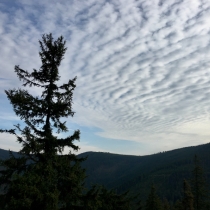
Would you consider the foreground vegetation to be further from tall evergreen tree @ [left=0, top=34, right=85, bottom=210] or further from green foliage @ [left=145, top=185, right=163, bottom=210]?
green foliage @ [left=145, top=185, right=163, bottom=210]

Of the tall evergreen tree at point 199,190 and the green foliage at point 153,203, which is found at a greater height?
the tall evergreen tree at point 199,190

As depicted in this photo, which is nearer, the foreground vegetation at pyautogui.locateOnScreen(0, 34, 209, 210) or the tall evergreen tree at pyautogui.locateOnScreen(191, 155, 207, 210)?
the foreground vegetation at pyautogui.locateOnScreen(0, 34, 209, 210)

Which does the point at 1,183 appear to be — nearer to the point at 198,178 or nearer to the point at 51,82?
the point at 51,82

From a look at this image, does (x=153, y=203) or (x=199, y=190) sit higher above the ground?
(x=199, y=190)

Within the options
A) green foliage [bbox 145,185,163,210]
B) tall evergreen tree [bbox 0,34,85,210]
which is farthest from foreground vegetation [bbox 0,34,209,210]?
green foliage [bbox 145,185,163,210]

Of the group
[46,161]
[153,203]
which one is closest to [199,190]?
[153,203]

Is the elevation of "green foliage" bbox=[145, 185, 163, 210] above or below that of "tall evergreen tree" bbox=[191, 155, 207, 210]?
below

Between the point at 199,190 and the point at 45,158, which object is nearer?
the point at 45,158

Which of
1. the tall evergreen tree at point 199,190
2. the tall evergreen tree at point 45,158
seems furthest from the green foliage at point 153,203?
the tall evergreen tree at point 45,158

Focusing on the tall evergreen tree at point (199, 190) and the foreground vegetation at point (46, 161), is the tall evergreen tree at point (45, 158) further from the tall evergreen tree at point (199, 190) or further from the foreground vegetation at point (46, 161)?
the tall evergreen tree at point (199, 190)

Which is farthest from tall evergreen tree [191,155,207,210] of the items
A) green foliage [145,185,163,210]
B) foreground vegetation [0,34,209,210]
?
foreground vegetation [0,34,209,210]

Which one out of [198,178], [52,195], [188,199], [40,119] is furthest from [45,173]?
[198,178]

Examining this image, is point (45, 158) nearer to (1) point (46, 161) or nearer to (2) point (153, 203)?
(1) point (46, 161)

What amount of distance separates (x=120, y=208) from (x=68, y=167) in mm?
10147
